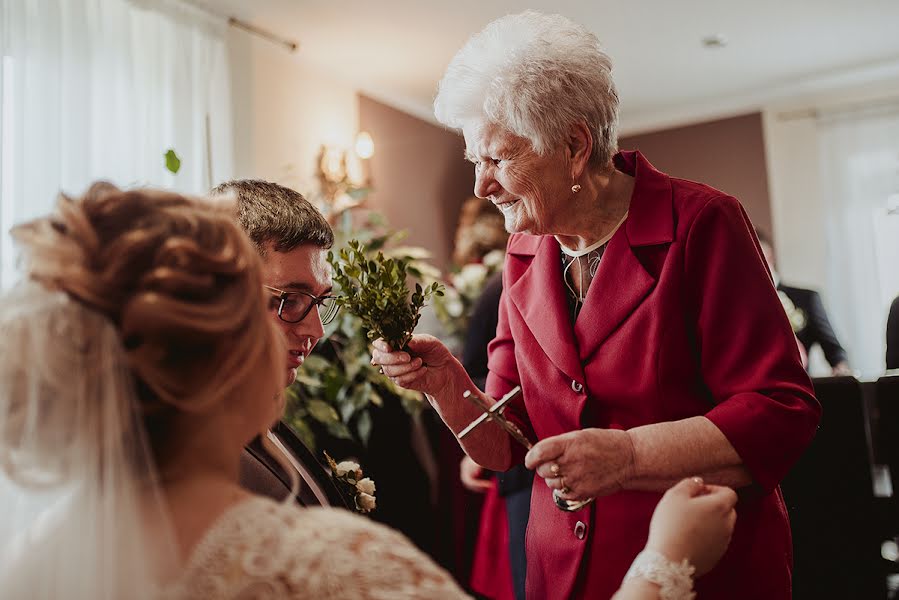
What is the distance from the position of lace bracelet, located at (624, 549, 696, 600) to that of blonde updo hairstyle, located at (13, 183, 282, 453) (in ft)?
1.80

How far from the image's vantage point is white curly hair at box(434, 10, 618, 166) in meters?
1.50

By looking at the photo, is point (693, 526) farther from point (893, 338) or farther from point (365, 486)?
point (893, 338)

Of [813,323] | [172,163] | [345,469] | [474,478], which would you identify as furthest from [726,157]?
[345,469]

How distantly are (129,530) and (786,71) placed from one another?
5983mm

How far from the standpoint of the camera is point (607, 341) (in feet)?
4.97

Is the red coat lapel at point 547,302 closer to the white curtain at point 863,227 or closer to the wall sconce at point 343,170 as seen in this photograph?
the wall sconce at point 343,170

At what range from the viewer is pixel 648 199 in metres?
1.53

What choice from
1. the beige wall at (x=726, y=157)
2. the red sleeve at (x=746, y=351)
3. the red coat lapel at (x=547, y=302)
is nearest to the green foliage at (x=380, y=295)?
the red coat lapel at (x=547, y=302)

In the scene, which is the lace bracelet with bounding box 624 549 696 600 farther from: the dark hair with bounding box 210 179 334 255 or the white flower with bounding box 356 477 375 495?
the dark hair with bounding box 210 179 334 255

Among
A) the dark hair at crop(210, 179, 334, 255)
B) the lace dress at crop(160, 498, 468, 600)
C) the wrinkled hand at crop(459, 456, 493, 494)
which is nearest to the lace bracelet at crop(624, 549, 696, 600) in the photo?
the lace dress at crop(160, 498, 468, 600)

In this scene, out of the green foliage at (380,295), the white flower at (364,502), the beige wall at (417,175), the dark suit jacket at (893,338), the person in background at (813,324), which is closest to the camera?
the green foliage at (380,295)

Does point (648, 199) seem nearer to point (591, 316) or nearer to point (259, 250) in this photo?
point (591, 316)

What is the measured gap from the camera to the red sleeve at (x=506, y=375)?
5.58ft

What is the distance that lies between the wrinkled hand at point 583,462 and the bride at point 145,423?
1.41 feet
